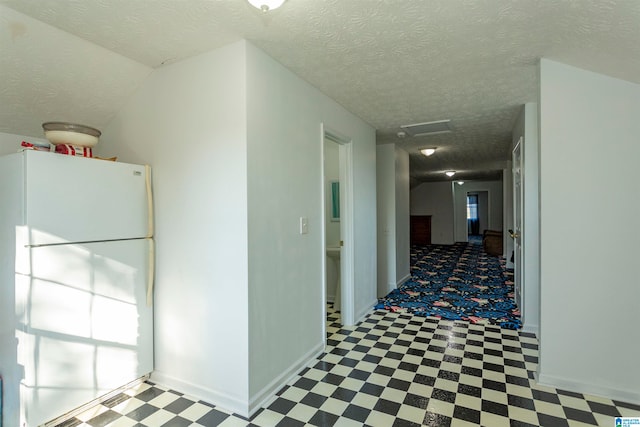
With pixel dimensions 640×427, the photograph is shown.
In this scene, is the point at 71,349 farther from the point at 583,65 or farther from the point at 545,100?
the point at 583,65

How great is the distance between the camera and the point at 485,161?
703cm

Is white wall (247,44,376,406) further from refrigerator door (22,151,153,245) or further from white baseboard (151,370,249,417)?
refrigerator door (22,151,153,245)

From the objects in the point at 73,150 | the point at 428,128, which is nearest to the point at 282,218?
the point at 73,150

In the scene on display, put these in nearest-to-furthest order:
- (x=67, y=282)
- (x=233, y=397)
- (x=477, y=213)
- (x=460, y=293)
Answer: (x=67, y=282), (x=233, y=397), (x=460, y=293), (x=477, y=213)

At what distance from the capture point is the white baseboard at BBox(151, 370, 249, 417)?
208 cm

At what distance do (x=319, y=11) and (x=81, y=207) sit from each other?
190cm

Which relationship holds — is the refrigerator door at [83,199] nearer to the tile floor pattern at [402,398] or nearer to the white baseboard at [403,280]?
the tile floor pattern at [402,398]

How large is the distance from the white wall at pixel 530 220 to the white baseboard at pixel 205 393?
3019 mm

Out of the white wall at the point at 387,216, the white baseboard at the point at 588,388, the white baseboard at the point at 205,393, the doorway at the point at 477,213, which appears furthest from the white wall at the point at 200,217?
the doorway at the point at 477,213

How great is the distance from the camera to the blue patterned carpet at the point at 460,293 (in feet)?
12.9

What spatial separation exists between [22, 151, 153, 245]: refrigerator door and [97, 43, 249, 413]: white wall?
15 cm

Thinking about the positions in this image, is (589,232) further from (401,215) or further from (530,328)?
(401,215)

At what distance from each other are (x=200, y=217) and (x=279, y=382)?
1.35m

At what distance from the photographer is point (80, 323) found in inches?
81.0
